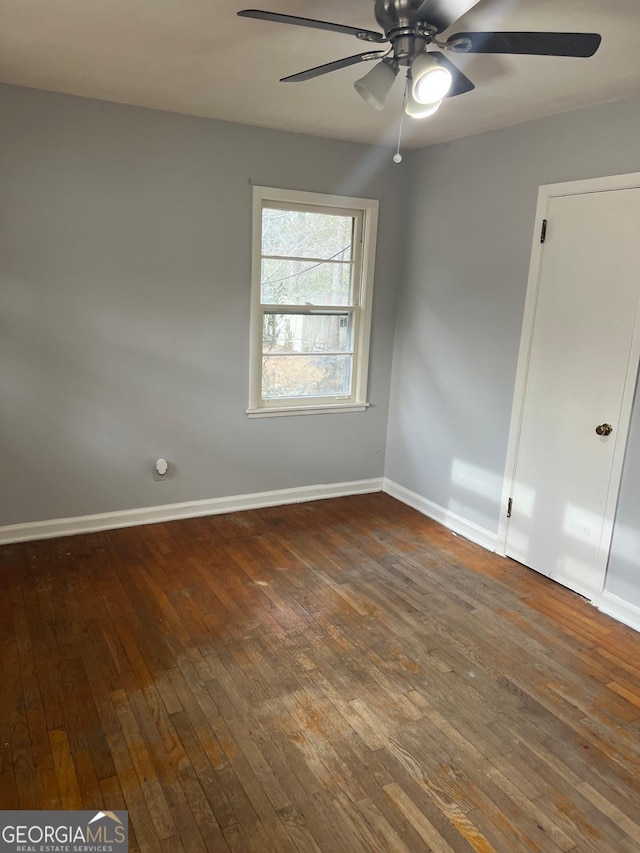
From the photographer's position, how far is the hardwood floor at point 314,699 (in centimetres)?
188

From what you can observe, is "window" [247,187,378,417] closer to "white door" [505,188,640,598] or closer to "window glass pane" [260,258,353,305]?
"window glass pane" [260,258,353,305]

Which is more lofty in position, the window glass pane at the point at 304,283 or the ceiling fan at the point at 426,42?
the ceiling fan at the point at 426,42

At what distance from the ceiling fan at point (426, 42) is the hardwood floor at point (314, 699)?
2.22m

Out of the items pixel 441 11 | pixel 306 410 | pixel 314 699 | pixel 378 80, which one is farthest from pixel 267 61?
pixel 314 699

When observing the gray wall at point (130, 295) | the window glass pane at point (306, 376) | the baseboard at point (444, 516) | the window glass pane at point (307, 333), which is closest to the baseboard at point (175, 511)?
the gray wall at point (130, 295)

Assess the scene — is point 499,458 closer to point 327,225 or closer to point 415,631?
point 415,631

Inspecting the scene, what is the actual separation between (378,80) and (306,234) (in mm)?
2132

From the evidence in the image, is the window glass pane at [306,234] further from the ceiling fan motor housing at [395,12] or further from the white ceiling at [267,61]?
the ceiling fan motor housing at [395,12]

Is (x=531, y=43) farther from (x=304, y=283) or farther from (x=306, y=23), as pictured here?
(x=304, y=283)

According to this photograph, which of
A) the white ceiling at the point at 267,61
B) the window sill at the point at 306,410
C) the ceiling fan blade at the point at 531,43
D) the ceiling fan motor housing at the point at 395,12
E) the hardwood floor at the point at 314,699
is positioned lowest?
the hardwood floor at the point at 314,699

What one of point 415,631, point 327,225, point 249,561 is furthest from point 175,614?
point 327,225

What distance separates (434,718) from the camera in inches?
91.6

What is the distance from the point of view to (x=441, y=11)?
1.72m

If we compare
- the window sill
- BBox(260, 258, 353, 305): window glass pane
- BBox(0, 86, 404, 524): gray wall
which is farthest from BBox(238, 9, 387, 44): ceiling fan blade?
the window sill
